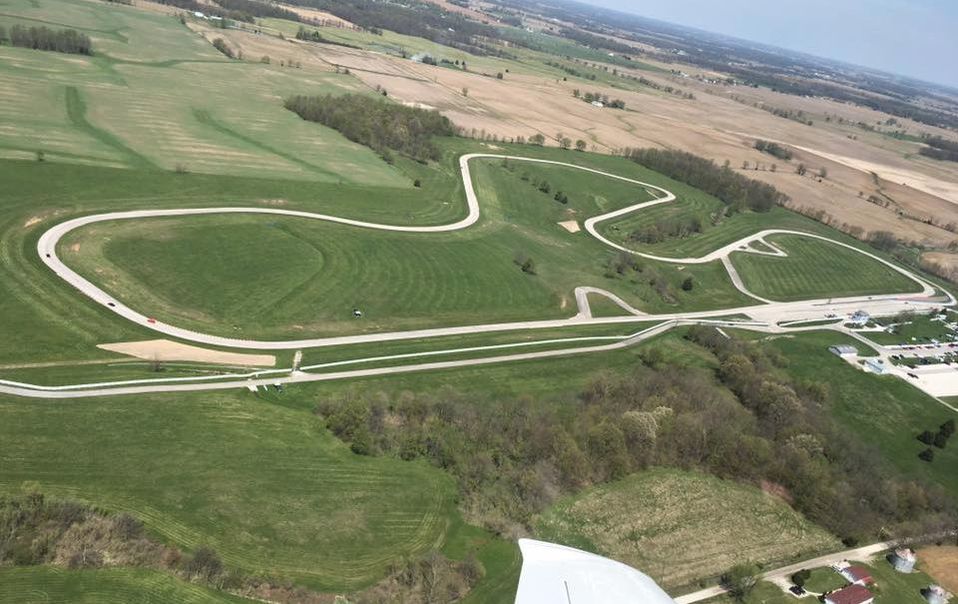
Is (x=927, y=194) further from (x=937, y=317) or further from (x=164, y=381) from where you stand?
(x=164, y=381)

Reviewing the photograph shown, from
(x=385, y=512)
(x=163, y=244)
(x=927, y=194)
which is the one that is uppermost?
(x=927, y=194)

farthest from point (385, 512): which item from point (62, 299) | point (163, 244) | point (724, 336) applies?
point (724, 336)

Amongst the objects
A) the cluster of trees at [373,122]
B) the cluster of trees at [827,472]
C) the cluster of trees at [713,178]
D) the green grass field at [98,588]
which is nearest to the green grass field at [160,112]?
the cluster of trees at [373,122]

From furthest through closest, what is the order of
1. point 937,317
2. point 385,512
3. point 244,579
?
point 937,317 → point 385,512 → point 244,579

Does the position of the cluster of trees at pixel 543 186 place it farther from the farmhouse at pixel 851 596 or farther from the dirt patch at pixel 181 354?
the farmhouse at pixel 851 596

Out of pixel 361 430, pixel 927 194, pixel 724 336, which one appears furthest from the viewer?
pixel 927 194

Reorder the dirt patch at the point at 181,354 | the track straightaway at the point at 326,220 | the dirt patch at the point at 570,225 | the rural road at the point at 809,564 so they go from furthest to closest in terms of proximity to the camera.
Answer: the dirt patch at the point at 570,225 < the track straightaway at the point at 326,220 < the dirt patch at the point at 181,354 < the rural road at the point at 809,564
